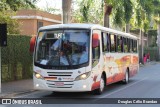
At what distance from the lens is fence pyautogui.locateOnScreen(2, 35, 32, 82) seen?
22125 millimetres

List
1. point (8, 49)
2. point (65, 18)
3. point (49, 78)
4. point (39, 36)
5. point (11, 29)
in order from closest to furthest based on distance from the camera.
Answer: point (49, 78)
point (39, 36)
point (8, 49)
point (65, 18)
point (11, 29)

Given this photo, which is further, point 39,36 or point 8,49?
point 8,49

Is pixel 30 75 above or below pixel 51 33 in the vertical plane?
below

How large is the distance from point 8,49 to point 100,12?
14.3 metres

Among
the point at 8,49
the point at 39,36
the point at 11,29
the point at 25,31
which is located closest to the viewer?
the point at 39,36

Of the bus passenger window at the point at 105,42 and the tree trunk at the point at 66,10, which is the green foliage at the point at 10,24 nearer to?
the tree trunk at the point at 66,10

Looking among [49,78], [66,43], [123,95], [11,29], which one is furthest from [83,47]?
[11,29]

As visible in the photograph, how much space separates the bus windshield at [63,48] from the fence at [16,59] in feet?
23.4

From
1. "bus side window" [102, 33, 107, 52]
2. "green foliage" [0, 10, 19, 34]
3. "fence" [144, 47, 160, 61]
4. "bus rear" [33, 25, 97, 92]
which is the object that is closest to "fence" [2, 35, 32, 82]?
"bus rear" [33, 25, 97, 92]

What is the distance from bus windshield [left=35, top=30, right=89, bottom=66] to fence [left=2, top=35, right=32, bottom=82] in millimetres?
7131

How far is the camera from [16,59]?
922 inches

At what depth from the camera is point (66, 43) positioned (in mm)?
14961

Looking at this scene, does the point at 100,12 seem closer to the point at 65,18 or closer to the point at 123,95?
the point at 65,18

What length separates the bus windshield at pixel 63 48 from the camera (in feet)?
48.2
